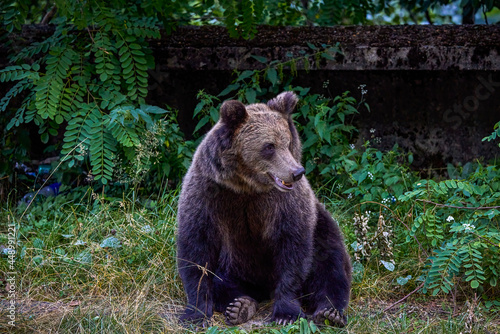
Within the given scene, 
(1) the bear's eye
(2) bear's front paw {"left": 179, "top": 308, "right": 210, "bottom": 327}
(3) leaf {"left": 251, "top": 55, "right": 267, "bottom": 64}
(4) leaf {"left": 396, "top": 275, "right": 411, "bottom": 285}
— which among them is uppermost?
(3) leaf {"left": 251, "top": 55, "right": 267, "bottom": 64}

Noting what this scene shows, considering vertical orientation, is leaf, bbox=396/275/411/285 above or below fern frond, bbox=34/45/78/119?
below

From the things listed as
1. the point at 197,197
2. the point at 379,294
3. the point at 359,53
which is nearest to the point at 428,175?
the point at 359,53

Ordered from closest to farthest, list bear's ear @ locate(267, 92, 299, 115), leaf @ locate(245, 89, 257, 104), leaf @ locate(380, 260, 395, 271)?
1. bear's ear @ locate(267, 92, 299, 115)
2. leaf @ locate(380, 260, 395, 271)
3. leaf @ locate(245, 89, 257, 104)

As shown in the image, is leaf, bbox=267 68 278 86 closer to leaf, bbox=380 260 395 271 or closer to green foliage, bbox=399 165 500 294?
green foliage, bbox=399 165 500 294

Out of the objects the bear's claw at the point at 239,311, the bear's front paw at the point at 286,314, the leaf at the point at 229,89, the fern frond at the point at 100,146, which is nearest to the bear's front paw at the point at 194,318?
the bear's claw at the point at 239,311

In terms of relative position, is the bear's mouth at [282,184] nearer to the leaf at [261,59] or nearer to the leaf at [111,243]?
the leaf at [111,243]

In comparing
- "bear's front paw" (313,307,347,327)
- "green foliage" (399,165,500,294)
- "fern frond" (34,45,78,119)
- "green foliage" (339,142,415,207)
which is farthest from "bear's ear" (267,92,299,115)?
"fern frond" (34,45,78,119)

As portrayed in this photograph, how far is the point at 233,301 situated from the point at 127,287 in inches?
29.6

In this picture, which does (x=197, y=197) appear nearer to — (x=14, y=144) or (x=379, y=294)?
(x=379, y=294)

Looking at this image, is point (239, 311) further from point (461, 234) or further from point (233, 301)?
point (461, 234)

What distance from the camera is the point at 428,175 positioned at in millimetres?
5879

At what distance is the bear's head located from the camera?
12.2 feet

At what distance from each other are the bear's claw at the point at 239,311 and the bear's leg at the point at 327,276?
1.35 feet

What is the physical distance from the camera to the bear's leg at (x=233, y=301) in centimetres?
385
